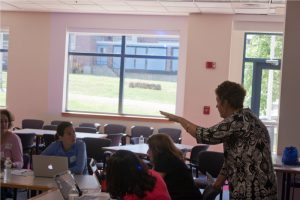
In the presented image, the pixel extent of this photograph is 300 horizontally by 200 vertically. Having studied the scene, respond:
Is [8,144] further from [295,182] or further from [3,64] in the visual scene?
[3,64]

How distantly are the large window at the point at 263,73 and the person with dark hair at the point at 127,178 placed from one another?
714cm

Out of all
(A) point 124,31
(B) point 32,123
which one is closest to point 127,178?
(B) point 32,123

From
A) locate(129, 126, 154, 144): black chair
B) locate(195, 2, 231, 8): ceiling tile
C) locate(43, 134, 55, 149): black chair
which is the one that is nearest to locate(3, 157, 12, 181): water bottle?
locate(43, 134, 55, 149): black chair

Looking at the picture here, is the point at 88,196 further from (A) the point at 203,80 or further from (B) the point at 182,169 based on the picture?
(A) the point at 203,80

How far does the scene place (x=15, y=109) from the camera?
10312mm

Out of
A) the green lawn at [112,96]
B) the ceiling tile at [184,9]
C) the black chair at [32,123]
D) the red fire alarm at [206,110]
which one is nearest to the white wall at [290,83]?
the ceiling tile at [184,9]

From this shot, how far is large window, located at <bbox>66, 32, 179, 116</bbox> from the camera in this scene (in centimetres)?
1000

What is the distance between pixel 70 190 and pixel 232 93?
1.30m

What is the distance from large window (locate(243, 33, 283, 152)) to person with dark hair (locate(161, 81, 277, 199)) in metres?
6.28

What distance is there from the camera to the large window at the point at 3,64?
10677 millimetres

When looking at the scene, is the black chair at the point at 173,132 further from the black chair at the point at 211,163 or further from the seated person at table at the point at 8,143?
the seated person at table at the point at 8,143

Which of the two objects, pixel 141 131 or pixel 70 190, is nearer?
pixel 70 190

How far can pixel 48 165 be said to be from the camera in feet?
12.8

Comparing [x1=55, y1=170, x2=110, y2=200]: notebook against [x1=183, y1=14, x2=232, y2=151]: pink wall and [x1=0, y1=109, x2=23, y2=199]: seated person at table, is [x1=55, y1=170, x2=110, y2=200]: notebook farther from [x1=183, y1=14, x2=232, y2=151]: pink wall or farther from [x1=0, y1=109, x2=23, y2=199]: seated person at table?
[x1=183, y1=14, x2=232, y2=151]: pink wall
